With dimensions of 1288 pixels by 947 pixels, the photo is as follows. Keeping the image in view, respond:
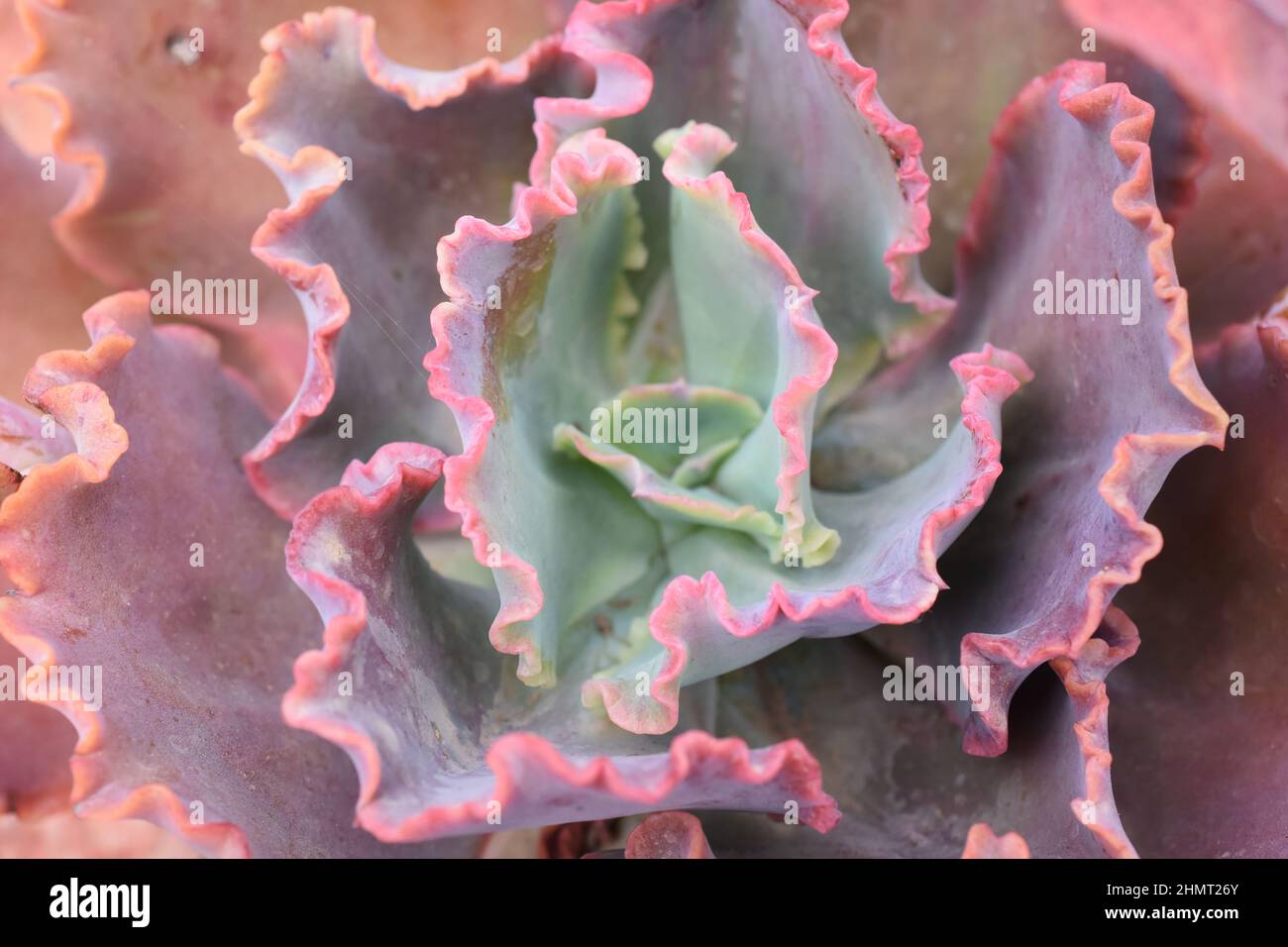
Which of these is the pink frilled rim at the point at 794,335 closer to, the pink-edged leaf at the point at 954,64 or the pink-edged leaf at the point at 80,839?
the pink-edged leaf at the point at 954,64

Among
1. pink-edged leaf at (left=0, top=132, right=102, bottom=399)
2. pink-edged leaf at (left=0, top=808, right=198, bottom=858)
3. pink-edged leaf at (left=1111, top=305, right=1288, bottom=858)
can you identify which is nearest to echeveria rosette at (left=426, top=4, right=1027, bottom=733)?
pink-edged leaf at (left=1111, top=305, right=1288, bottom=858)

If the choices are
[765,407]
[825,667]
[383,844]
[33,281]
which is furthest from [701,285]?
[33,281]

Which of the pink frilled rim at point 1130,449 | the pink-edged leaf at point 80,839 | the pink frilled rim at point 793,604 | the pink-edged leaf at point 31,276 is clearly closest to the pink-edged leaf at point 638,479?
the pink frilled rim at point 793,604

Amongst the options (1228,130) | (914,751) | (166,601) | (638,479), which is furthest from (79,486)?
(1228,130)

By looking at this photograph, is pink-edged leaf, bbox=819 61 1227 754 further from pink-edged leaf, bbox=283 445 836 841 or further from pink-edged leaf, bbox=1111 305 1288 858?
pink-edged leaf, bbox=283 445 836 841

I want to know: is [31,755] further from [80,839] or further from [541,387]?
[541,387]

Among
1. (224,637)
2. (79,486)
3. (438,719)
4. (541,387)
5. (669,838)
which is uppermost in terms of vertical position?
(541,387)
